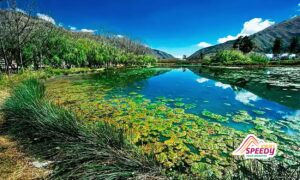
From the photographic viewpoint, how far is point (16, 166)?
4.02m

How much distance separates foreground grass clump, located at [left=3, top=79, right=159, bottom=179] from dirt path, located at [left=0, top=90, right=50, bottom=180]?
24 centimetres

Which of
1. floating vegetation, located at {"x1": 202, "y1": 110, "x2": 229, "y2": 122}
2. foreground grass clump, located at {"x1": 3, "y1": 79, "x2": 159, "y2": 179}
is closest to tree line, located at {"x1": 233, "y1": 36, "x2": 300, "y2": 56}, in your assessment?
floating vegetation, located at {"x1": 202, "y1": 110, "x2": 229, "y2": 122}

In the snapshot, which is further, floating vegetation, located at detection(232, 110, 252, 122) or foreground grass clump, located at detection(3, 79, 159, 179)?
floating vegetation, located at detection(232, 110, 252, 122)

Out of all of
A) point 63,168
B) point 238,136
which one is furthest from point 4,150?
point 238,136

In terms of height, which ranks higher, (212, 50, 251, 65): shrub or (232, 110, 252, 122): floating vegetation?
(212, 50, 251, 65): shrub

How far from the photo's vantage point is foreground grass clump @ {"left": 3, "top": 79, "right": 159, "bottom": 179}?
3.54 meters

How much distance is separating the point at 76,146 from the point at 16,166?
1210 mm

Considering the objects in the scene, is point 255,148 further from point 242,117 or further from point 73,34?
point 73,34

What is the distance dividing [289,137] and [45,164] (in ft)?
23.9

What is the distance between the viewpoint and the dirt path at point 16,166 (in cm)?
372

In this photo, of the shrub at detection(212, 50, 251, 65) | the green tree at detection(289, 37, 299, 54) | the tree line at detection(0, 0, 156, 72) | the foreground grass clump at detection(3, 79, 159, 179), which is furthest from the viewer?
the green tree at detection(289, 37, 299, 54)

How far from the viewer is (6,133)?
5723 millimetres

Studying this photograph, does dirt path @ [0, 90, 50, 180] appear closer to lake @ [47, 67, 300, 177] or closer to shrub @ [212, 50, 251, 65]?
lake @ [47, 67, 300, 177]

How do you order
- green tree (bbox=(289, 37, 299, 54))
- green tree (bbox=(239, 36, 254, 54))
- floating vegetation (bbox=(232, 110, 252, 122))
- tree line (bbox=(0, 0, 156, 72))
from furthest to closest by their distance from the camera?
green tree (bbox=(289, 37, 299, 54)), green tree (bbox=(239, 36, 254, 54)), tree line (bbox=(0, 0, 156, 72)), floating vegetation (bbox=(232, 110, 252, 122))
